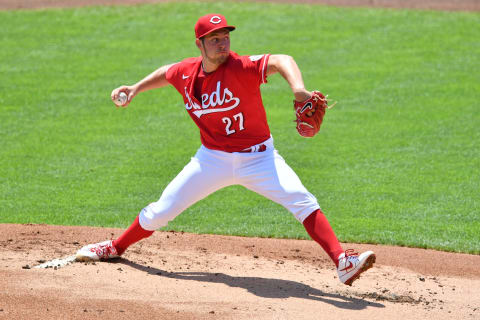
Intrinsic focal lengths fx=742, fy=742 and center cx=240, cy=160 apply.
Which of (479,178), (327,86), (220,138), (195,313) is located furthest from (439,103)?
(195,313)

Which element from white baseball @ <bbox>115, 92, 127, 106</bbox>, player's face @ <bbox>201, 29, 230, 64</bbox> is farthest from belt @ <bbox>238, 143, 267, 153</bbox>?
white baseball @ <bbox>115, 92, 127, 106</bbox>

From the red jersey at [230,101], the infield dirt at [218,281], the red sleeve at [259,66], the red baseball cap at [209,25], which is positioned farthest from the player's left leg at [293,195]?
the red baseball cap at [209,25]

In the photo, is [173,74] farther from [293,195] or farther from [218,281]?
[218,281]

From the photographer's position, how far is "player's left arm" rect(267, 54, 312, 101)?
15.7ft

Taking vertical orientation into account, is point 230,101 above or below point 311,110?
above

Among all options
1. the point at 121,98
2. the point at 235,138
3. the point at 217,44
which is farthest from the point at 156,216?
the point at 217,44

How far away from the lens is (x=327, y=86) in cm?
1163

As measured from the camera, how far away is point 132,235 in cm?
568

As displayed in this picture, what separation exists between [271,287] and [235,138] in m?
1.11

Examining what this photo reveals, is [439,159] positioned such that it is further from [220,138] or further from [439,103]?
[220,138]

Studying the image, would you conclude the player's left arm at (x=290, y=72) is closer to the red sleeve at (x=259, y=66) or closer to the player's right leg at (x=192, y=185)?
the red sleeve at (x=259, y=66)

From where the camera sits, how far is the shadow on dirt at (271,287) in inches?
200

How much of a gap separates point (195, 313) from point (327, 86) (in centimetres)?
749

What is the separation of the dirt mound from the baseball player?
0.42m
